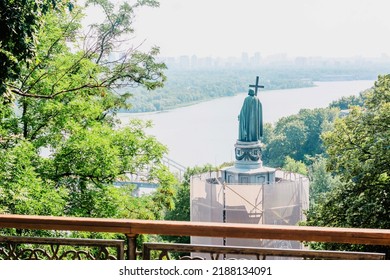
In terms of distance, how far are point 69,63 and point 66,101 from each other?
2.36 ft

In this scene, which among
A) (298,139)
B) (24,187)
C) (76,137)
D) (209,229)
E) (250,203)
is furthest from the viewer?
(298,139)

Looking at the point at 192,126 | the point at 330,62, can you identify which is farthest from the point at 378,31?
the point at 192,126

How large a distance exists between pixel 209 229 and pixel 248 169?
474 inches

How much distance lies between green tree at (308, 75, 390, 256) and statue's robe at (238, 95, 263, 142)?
5.42m

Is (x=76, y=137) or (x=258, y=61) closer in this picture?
(x=76, y=137)

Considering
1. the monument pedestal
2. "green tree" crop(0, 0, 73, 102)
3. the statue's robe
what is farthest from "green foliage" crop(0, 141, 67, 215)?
the statue's robe

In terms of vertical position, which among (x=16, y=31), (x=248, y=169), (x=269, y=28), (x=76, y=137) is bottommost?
(x=248, y=169)

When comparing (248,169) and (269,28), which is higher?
(269,28)

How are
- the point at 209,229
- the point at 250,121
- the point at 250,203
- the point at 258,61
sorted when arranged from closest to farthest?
the point at 209,229, the point at 250,203, the point at 250,121, the point at 258,61

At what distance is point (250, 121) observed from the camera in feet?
46.6

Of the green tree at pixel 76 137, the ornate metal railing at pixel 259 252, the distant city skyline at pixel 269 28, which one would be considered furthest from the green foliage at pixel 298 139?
the ornate metal railing at pixel 259 252

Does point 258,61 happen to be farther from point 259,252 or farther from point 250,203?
point 259,252

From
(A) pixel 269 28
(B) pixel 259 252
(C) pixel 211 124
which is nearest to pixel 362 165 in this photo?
(B) pixel 259 252

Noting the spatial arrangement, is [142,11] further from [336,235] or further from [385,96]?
[336,235]
